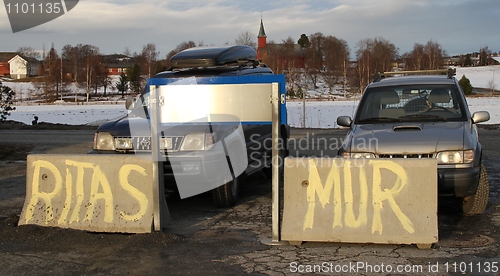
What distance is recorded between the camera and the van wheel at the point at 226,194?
7.37m

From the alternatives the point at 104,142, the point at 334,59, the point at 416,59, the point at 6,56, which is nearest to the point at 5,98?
the point at 104,142

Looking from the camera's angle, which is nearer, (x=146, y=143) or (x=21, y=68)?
(x=146, y=143)

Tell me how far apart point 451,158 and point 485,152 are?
6764 millimetres

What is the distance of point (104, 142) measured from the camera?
755 cm

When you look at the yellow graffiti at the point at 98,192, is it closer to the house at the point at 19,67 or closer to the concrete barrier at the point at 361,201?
the concrete barrier at the point at 361,201

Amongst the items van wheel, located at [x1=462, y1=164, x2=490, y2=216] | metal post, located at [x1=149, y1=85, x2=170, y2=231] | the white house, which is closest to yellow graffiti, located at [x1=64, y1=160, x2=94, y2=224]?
metal post, located at [x1=149, y1=85, x2=170, y2=231]

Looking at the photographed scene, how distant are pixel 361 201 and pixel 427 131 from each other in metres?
1.70

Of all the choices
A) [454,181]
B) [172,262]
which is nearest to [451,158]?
[454,181]

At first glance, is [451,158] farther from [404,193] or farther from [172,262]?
[172,262]

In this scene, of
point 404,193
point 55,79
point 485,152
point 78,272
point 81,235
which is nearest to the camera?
point 78,272

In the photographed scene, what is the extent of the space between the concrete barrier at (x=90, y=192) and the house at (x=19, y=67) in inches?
4145

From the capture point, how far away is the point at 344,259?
5.24m

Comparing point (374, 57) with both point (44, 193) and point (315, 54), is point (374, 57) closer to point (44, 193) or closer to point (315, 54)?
point (315, 54)

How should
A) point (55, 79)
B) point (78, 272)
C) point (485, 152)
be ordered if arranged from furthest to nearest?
1. point (55, 79)
2. point (485, 152)
3. point (78, 272)
